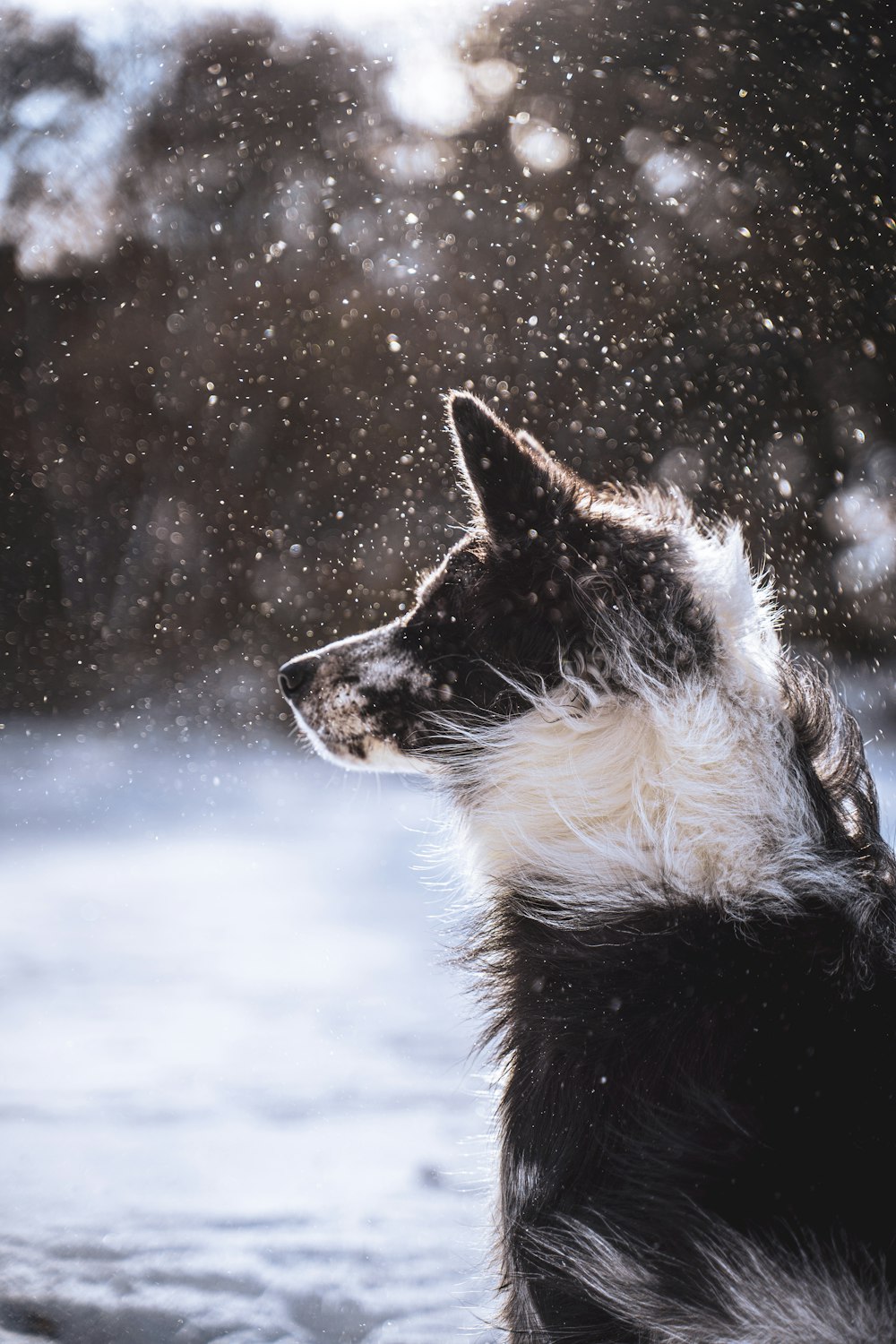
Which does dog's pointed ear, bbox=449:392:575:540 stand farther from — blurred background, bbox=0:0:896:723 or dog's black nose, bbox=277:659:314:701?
blurred background, bbox=0:0:896:723

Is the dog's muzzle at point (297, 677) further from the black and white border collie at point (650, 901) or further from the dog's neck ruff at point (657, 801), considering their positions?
the dog's neck ruff at point (657, 801)

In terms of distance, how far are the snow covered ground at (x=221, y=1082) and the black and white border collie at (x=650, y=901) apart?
21cm

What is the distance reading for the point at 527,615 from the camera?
128 cm

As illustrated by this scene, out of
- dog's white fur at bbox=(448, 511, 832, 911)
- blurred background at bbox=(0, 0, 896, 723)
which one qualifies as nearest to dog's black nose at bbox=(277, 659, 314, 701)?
dog's white fur at bbox=(448, 511, 832, 911)

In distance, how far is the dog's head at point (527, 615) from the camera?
1.22 metres

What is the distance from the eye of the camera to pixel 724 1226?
0.91m

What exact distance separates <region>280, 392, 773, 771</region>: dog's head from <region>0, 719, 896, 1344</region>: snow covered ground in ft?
0.70

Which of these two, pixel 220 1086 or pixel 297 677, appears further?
pixel 220 1086

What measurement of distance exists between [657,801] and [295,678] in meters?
0.64

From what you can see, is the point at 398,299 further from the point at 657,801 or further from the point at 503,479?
the point at 657,801

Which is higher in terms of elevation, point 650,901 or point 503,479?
point 503,479

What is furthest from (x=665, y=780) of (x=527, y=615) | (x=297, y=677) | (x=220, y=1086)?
(x=220, y=1086)

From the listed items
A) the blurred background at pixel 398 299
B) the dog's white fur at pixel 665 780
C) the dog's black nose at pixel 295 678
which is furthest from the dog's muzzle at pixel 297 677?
the blurred background at pixel 398 299

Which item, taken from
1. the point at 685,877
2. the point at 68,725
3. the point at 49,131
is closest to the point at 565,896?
the point at 685,877
